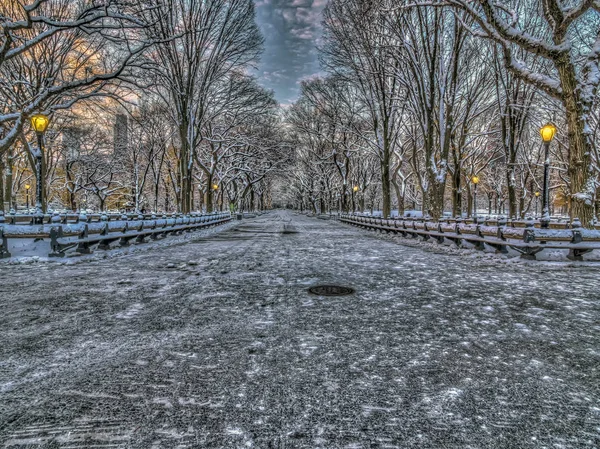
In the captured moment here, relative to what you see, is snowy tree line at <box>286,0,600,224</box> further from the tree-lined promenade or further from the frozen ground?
the frozen ground

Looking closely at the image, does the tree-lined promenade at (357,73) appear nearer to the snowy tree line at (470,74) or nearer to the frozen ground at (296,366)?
the snowy tree line at (470,74)

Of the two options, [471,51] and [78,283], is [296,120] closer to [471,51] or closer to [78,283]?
[471,51]

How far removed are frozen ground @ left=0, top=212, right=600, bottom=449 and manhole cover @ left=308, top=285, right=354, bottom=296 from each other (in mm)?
264

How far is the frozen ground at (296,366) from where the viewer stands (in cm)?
215

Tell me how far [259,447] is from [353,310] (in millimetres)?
3014

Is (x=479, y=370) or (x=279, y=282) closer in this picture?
(x=479, y=370)

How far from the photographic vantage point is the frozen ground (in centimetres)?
215

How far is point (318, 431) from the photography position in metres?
2.14

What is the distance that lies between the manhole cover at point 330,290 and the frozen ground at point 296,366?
10.4 inches

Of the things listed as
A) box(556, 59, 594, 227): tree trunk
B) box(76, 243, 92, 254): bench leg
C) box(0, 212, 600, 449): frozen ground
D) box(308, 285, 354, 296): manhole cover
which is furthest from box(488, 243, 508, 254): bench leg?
box(76, 243, 92, 254): bench leg

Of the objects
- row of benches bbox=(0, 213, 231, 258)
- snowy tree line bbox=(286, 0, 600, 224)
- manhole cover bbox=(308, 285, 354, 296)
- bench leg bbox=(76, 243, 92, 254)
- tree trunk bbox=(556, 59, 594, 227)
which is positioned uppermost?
snowy tree line bbox=(286, 0, 600, 224)

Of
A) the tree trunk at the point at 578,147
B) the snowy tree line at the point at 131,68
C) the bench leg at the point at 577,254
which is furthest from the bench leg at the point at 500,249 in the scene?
the snowy tree line at the point at 131,68

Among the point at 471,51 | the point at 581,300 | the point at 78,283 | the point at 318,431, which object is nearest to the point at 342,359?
the point at 318,431

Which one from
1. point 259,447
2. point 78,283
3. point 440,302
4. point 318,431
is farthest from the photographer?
point 78,283
